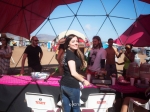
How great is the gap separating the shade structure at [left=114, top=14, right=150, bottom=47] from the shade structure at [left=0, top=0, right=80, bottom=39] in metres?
3.03

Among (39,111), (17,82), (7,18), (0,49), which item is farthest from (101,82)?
(7,18)

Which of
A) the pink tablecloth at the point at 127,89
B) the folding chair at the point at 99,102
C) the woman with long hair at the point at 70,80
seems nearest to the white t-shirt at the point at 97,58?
the pink tablecloth at the point at 127,89

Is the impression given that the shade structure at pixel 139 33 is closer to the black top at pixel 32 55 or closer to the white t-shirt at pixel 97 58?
the white t-shirt at pixel 97 58

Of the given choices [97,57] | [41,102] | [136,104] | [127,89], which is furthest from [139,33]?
[41,102]

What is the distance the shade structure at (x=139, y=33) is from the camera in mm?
7488

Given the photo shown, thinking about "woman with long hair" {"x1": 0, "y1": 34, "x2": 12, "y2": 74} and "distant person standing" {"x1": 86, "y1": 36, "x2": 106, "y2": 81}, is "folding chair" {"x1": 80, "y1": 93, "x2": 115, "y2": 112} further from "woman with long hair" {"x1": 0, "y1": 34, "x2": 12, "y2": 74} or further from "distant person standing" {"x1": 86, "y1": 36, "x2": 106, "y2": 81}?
"woman with long hair" {"x1": 0, "y1": 34, "x2": 12, "y2": 74}

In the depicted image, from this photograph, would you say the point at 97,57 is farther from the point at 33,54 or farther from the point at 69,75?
the point at 69,75

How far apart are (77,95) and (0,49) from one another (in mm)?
3124

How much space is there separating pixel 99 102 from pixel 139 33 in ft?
19.2

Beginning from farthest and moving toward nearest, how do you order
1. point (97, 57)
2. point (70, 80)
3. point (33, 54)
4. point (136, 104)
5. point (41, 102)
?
point (33, 54) → point (97, 57) → point (136, 104) → point (41, 102) → point (70, 80)

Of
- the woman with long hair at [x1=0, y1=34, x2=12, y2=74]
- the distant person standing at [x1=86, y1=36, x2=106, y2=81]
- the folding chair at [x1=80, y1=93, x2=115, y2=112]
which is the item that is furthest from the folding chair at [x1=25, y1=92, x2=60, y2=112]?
the woman with long hair at [x1=0, y1=34, x2=12, y2=74]

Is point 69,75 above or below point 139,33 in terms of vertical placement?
below

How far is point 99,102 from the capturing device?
122 inches

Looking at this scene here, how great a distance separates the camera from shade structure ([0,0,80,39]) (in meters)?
6.84
